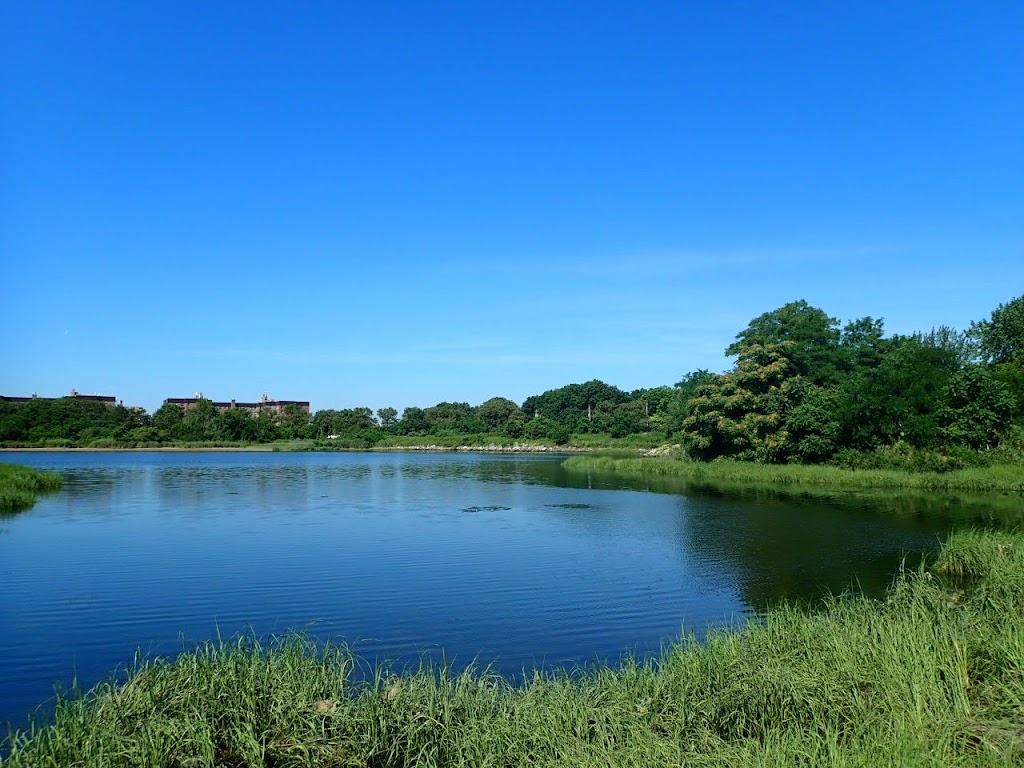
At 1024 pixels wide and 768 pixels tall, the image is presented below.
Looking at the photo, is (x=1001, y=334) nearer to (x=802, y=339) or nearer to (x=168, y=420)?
(x=802, y=339)

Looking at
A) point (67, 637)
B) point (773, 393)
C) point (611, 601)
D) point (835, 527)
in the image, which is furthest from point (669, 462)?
point (67, 637)

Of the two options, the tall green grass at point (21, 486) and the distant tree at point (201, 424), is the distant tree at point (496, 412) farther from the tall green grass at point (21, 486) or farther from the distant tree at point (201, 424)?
the tall green grass at point (21, 486)

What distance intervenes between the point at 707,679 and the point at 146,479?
52355 mm

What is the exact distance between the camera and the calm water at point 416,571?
13.3 meters

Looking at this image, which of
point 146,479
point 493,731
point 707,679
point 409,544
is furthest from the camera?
point 146,479

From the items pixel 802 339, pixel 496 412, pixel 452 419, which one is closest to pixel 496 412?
pixel 496 412

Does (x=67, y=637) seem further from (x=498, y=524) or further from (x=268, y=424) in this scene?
(x=268, y=424)

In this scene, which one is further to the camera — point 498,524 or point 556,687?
point 498,524

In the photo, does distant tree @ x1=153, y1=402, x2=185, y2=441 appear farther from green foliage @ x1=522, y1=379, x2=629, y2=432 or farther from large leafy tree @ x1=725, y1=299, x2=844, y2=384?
large leafy tree @ x1=725, y1=299, x2=844, y2=384

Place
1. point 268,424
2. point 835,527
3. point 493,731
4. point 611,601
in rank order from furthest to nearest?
point 268,424, point 835,527, point 611,601, point 493,731

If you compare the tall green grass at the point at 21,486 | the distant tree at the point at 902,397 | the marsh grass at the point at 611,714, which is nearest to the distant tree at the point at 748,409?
the distant tree at the point at 902,397

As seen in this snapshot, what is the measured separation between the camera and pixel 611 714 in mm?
7594

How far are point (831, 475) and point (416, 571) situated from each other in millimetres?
33056

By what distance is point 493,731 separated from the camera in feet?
24.5
